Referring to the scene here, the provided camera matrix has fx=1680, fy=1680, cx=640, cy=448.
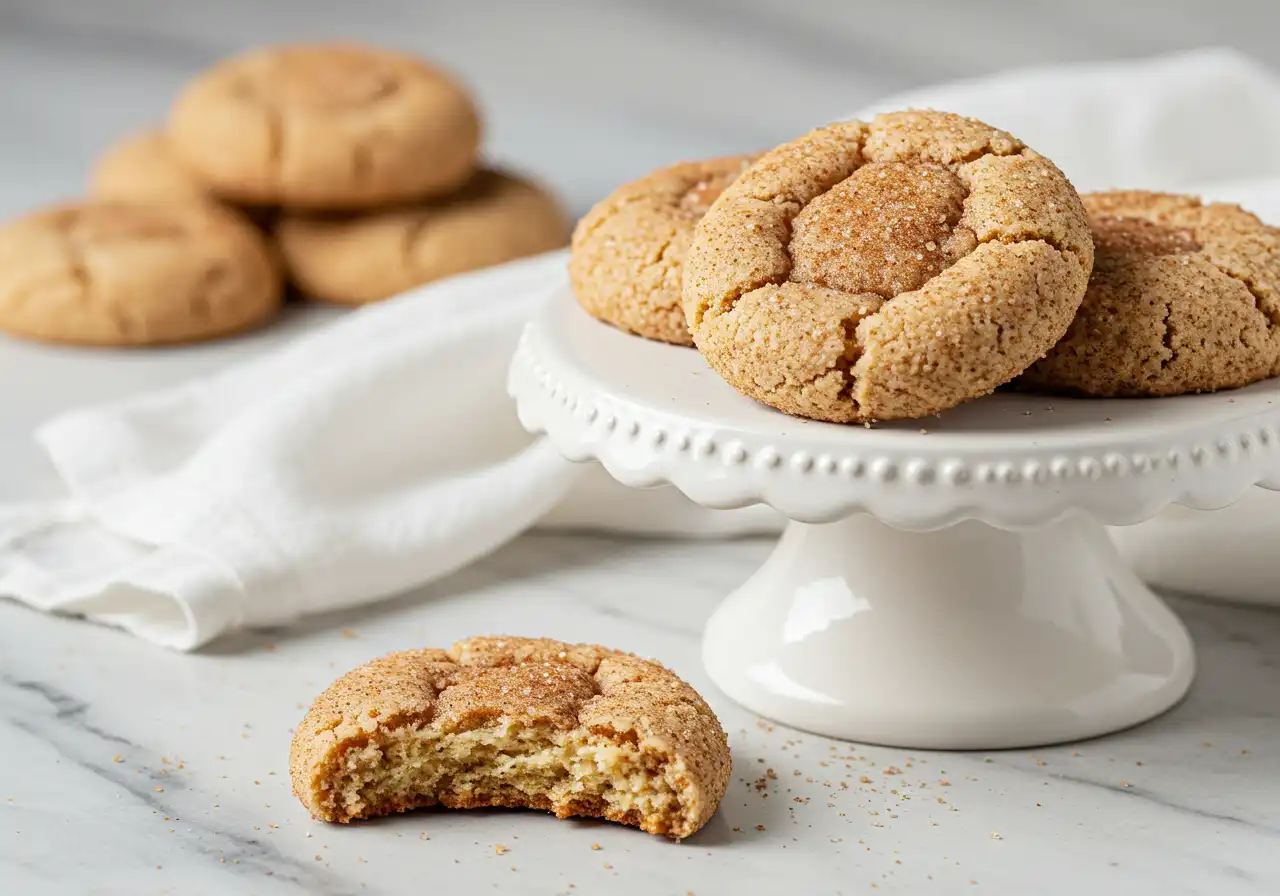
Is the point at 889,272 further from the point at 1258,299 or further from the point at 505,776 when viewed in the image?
the point at 505,776

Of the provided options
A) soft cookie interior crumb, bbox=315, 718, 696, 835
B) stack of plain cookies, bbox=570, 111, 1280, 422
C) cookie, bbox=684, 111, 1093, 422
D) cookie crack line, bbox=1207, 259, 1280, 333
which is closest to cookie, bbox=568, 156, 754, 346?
stack of plain cookies, bbox=570, 111, 1280, 422

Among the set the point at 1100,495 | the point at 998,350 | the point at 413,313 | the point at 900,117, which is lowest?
the point at 413,313

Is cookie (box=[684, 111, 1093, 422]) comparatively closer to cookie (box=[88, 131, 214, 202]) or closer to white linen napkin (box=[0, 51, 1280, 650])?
white linen napkin (box=[0, 51, 1280, 650])

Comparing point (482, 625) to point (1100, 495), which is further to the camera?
point (482, 625)

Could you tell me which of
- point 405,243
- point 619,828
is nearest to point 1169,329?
point 619,828

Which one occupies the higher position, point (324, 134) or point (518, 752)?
point (324, 134)

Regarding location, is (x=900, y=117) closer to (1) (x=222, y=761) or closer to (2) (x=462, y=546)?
(2) (x=462, y=546)

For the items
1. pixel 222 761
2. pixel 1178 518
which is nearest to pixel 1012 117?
pixel 1178 518
